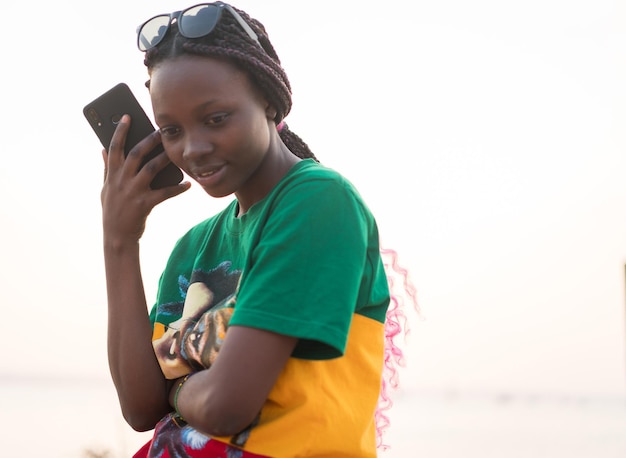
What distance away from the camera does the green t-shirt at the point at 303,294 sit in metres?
1.78

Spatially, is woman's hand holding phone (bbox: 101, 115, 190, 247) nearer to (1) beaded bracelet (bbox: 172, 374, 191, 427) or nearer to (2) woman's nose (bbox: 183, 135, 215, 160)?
(2) woman's nose (bbox: 183, 135, 215, 160)

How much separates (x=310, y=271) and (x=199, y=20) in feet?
2.22

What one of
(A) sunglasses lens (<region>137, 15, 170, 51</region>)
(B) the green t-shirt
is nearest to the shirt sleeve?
(B) the green t-shirt

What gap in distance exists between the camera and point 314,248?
71.7 inches

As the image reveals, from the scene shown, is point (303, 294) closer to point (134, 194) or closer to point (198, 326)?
point (198, 326)

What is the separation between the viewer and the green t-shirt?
178 centimetres

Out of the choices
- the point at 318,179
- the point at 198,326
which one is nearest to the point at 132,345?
the point at 198,326

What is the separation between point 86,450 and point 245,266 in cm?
306

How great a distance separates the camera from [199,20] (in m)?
2.07

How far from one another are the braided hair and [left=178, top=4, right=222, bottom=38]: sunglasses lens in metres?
0.01

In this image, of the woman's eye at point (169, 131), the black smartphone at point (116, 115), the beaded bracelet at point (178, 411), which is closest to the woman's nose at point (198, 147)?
the woman's eye at point (169, 131)

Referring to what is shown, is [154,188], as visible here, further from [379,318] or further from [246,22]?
[379,318]

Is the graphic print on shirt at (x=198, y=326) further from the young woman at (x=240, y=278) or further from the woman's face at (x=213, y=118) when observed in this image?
the woman's face at (x=213, y=118)

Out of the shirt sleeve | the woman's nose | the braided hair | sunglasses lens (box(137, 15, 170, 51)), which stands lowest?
the shirt sleeve
